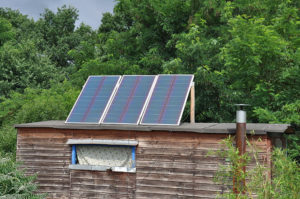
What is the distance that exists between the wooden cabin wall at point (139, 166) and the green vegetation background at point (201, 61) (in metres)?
1.17

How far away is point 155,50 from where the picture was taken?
76.7ft

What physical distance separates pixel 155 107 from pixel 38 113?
30.5 feet

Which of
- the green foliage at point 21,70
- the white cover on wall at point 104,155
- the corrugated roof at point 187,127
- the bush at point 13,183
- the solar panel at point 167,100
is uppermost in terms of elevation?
the green foliage at point 21,70

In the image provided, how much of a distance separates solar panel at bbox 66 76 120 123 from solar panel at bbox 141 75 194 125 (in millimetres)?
1635

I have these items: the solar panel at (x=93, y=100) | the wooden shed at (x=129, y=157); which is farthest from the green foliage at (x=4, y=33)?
the wooden shed at (x=129, y=157)

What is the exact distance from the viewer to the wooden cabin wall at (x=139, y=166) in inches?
372

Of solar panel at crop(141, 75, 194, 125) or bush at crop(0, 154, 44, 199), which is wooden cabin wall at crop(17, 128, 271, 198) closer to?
solar panel at crop(141, 75, 194, 125)

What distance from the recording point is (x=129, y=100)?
447 inches

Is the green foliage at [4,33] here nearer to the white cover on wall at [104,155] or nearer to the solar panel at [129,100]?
the solar panel at [129,100]

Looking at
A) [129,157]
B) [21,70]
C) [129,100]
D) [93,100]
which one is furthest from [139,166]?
[21,70]

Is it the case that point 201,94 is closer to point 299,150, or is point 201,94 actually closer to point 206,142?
point 299,150

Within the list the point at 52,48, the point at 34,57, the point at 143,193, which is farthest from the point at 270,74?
the point at 52,48

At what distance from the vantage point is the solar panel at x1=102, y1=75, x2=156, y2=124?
10773 mm

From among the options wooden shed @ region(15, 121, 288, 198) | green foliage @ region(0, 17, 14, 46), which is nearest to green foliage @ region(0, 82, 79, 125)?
wooden shed @ region(15, 121, 288, 198)
